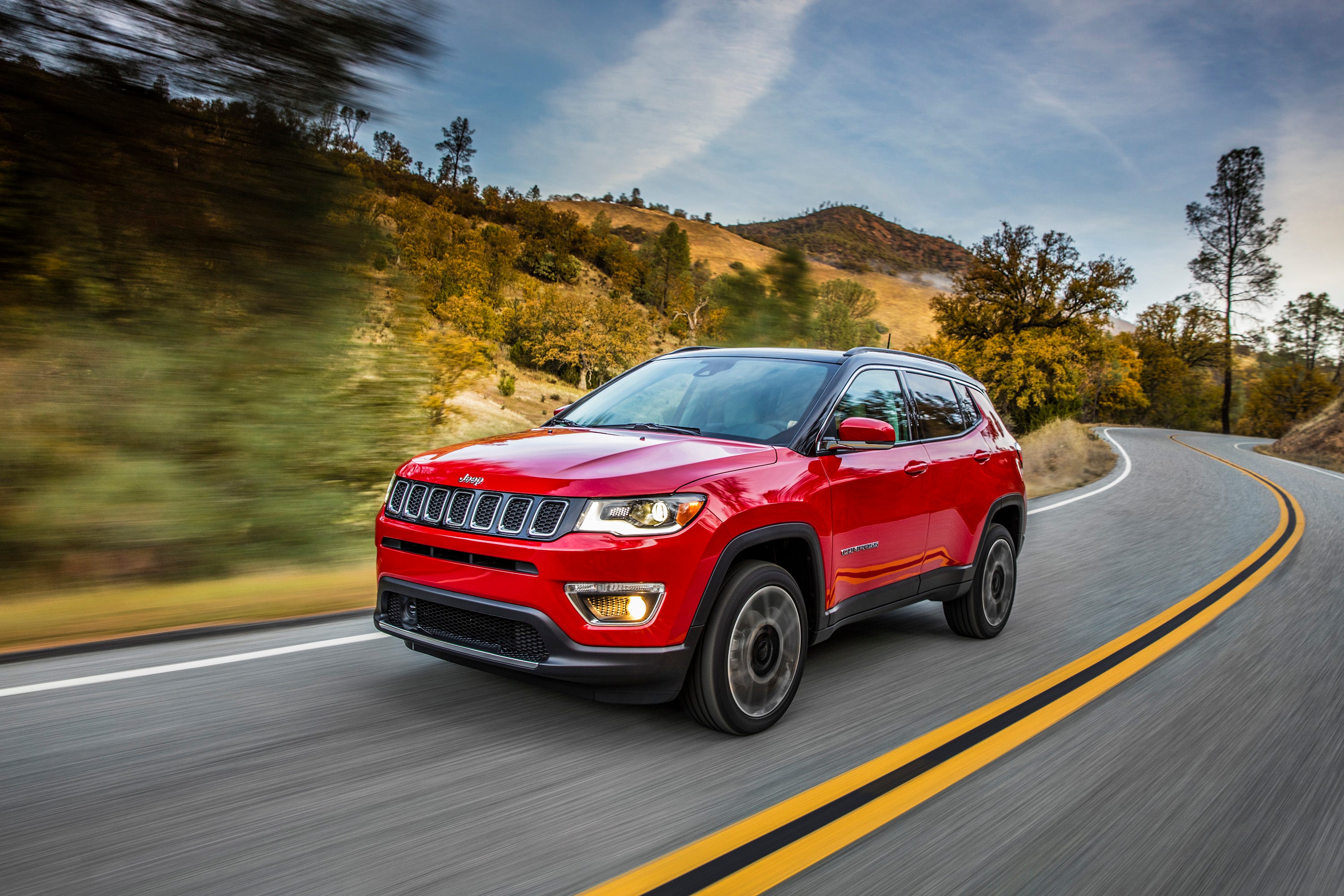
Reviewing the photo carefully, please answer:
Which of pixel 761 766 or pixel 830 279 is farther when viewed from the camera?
pixel 830 279

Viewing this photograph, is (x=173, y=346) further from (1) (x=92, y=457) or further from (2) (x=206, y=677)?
(2) (x=206, y=677)

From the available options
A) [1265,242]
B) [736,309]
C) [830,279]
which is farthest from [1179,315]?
[736,309]

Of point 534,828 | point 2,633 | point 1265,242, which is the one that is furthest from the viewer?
point 1265,242

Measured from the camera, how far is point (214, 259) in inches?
276

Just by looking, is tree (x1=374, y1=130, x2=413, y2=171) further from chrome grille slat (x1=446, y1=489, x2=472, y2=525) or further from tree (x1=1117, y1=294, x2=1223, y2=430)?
tree (x1=1117, y1=294, x2=1223, y2=430)

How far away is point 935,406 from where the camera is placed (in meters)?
5.75

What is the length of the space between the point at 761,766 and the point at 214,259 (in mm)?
5762

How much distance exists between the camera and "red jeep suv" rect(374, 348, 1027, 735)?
3529mm

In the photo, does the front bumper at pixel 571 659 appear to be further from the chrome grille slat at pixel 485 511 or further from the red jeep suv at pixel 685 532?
the chrome grille slat at pixel 485 511

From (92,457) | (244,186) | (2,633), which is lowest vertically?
(2,633)

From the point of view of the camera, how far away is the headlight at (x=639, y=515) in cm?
352

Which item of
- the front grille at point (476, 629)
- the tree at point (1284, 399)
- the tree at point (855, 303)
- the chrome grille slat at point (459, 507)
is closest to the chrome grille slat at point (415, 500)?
the chrome grille slat at point (459, 507)

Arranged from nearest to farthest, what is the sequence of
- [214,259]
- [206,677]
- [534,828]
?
[534,828], [206,677], [214,259]

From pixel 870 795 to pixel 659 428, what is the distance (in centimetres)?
204
